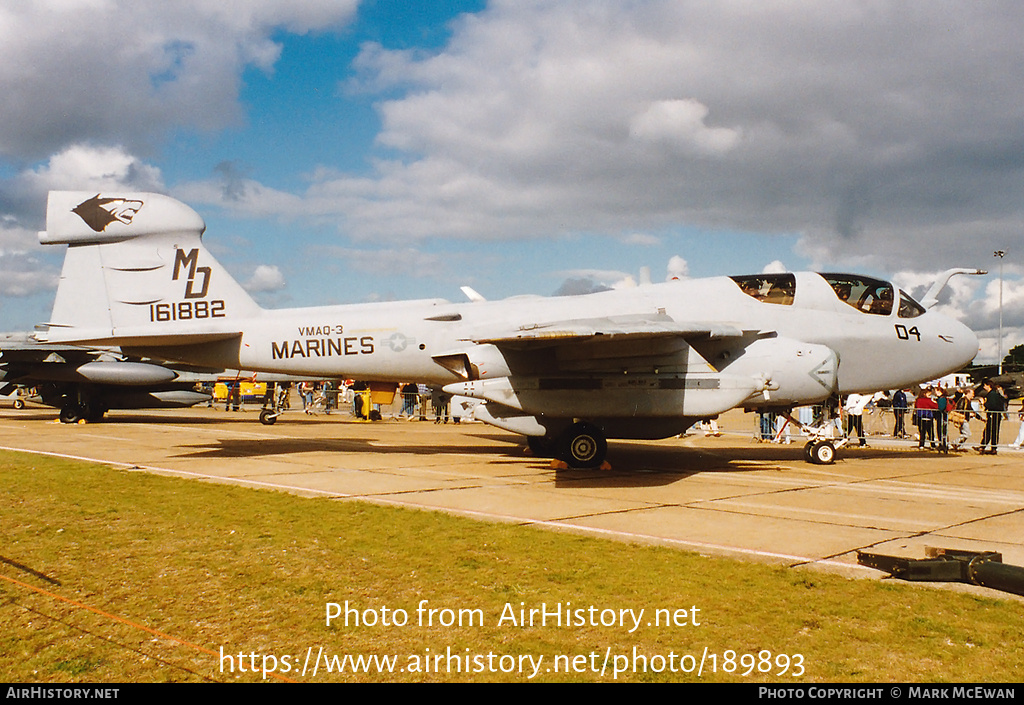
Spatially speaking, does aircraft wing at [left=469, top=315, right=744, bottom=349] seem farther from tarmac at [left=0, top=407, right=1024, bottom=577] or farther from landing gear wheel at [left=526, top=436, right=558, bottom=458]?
landing gear wheel at [left=526, top=436, right=558, bottom=458]

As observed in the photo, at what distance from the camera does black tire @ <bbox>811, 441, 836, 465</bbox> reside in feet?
42.9

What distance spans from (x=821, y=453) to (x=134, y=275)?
13.8 meters

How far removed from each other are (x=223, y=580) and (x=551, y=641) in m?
2.41

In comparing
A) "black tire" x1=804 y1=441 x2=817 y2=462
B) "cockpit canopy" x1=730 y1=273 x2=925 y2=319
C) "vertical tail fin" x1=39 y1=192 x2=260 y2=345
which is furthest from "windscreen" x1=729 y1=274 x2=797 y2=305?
"vertical tail fin" x1=39 y1=192 x2=260 y2=345

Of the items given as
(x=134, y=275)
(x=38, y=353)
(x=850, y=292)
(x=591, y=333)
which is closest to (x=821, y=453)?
(x=850, y=292)

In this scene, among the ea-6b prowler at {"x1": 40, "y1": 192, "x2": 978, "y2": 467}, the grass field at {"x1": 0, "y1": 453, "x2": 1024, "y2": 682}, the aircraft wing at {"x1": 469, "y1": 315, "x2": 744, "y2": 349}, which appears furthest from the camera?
the ea-6b prowler at {"x1": 40, "y1": 192, "x2": 978, "y2": 467}

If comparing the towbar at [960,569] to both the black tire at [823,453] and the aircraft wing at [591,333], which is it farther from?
the black tire at [823,453]

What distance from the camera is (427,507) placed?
7.86 meters

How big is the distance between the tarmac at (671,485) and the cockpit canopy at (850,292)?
300cm

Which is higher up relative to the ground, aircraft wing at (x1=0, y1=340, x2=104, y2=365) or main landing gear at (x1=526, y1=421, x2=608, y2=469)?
aircraft wing at (x1=0, y1=340, x2=104, y2=365)

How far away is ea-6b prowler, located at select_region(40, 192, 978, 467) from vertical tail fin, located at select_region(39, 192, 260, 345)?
3 cm

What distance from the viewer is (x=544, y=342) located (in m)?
10.7

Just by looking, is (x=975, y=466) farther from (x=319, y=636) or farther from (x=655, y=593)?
(x=319, y=636)
